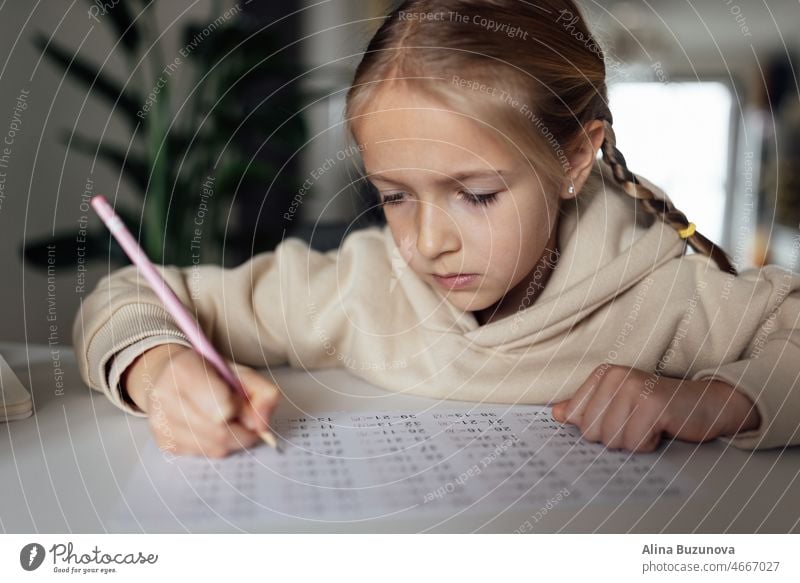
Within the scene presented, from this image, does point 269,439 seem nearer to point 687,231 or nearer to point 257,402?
point 257,402

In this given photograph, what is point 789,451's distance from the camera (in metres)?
0.42

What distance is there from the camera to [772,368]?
0.44m

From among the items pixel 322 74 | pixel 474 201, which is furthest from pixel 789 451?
pixel 322 74

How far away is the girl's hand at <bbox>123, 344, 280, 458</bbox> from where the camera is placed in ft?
1.31

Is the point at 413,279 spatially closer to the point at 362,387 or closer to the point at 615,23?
the point at 362,387

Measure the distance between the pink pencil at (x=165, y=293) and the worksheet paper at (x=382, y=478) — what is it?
0.03m

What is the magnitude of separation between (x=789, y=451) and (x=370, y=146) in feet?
1.02

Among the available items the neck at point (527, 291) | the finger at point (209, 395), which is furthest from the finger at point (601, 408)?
the finger at point (209, 395)

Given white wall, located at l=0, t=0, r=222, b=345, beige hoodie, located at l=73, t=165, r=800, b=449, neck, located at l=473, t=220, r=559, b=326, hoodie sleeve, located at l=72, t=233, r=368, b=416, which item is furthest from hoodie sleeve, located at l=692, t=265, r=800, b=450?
white wall, located at l=0, t=0, r=222, b=345

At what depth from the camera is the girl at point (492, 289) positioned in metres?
0.43

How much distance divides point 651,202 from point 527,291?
0.10 m

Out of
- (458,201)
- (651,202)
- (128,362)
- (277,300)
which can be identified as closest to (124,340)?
(128,362)

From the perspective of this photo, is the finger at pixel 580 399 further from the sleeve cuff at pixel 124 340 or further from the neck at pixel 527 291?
the sleeve cuff at pixel 124 340
